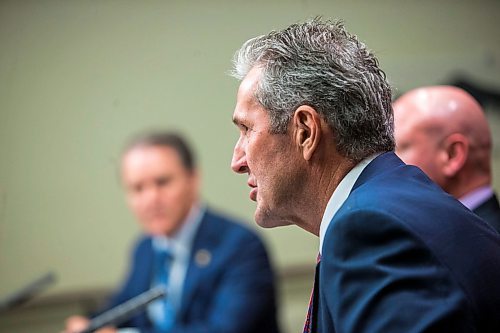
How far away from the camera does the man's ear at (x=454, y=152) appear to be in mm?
1597

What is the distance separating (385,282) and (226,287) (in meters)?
1.21

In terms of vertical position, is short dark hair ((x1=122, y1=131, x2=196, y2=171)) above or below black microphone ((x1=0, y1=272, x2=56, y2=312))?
above

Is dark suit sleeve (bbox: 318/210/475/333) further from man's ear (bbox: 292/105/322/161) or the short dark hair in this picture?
the short dark hair

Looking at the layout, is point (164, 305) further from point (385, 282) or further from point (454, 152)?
point (385, 282)

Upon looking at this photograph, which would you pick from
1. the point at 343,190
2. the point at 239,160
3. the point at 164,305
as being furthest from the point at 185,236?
the point at 343,190

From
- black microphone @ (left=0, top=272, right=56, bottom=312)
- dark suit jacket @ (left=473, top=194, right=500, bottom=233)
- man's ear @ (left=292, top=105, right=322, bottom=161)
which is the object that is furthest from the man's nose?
black microphone @ (left=0, top=272, right=56, bottom=312)

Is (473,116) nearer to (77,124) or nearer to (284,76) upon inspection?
(284,76)

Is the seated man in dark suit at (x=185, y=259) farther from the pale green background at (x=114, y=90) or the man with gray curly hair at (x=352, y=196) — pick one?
the man with gray curly hair at (x=352, y=196)

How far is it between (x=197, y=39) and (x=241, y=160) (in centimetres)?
101

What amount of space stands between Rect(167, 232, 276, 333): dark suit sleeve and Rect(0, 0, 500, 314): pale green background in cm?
28

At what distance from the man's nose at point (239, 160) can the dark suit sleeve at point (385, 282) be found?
262 millimetres

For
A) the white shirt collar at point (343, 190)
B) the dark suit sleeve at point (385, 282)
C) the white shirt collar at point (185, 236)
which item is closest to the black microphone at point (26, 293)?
the white shirt collar at point (185, 236)

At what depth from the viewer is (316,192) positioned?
101cm

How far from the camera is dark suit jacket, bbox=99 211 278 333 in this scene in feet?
6.21
